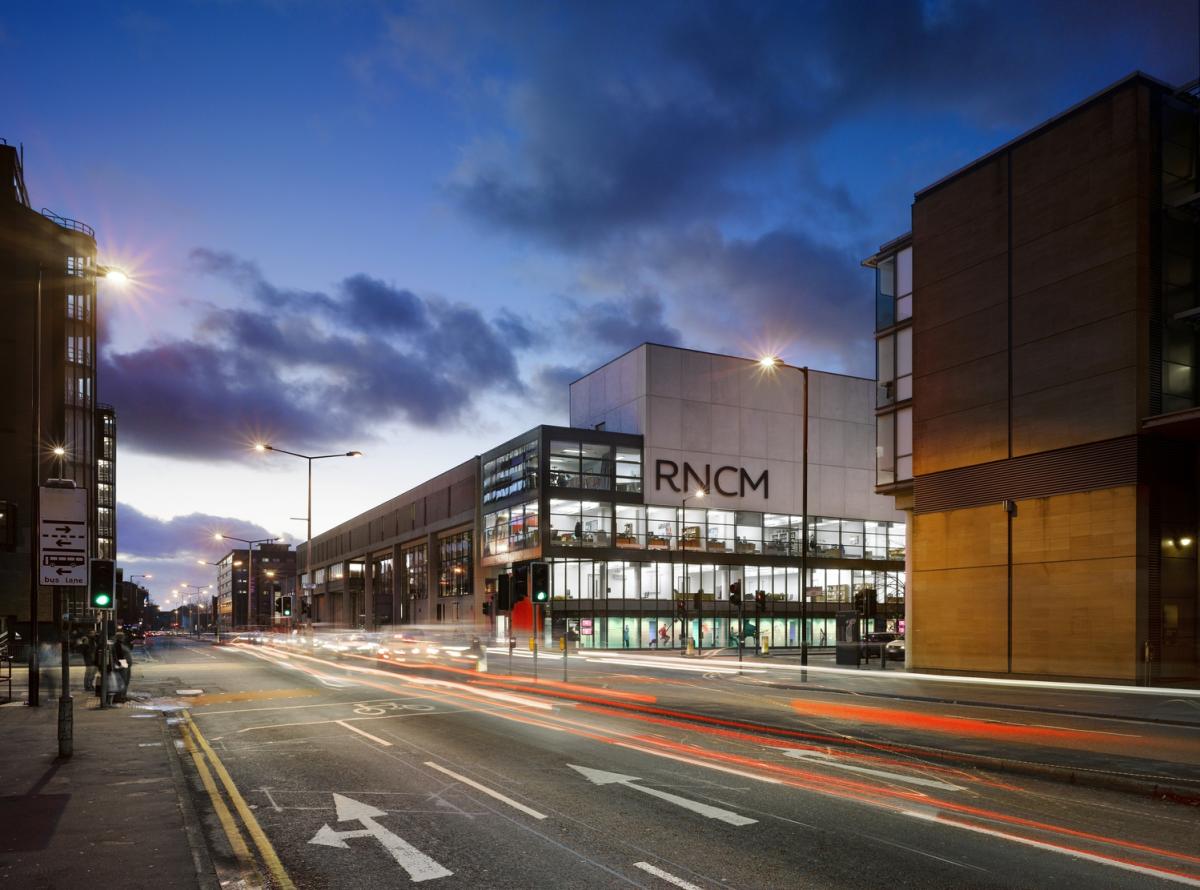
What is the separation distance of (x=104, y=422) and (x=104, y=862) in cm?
11335

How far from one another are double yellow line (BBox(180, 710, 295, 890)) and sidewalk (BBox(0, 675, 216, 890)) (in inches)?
14.8

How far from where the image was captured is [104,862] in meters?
8.38

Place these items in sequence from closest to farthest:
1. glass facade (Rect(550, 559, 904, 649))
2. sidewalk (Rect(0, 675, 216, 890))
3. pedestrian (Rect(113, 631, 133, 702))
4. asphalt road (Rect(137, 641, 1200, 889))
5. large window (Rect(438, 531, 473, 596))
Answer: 1. sidewalk (Rect(0, 675, 216, 890))
2. asphalt road (Rect(137, 641, 1200, 889))
3. pedestrian (Rect(113, 631, 133, 702))
4. glass facade (Rect(550, 559, 904, 649))
5. large window (Rect(438, 531, 473, 596))

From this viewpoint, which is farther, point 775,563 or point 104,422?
point 104,422

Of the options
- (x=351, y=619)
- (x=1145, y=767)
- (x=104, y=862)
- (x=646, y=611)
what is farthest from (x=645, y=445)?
(x=351, y=619)

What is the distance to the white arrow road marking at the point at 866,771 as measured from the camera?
12.3 meters

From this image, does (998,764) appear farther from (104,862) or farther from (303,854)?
(104,862)

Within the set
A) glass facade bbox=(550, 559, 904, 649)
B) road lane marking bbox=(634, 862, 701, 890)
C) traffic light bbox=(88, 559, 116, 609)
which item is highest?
traffic light bbox=(88, 559, 116, 609)

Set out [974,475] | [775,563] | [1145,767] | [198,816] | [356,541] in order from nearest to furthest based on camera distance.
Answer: [198,816] < [1145,767] < [974,475] < [775,563] < [356,541]

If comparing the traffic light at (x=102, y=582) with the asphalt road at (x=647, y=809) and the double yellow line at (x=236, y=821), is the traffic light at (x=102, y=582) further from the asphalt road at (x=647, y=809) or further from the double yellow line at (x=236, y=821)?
the double yellow line at (x=236, y=821)

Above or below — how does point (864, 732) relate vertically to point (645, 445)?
below

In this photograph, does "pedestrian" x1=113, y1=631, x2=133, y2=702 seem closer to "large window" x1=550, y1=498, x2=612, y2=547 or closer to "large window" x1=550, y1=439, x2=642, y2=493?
"large window" x1=550, y1=498, x2=612, y2=547

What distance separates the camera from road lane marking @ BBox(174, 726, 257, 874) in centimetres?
886

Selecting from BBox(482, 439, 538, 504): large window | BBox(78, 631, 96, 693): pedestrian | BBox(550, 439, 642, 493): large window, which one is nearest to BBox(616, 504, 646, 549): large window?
BBox(550, 439, 642, 493): large window
